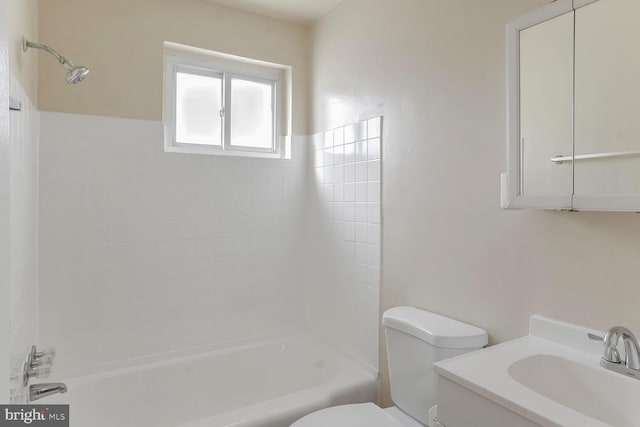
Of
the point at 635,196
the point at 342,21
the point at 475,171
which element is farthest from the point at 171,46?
the point at 635,196

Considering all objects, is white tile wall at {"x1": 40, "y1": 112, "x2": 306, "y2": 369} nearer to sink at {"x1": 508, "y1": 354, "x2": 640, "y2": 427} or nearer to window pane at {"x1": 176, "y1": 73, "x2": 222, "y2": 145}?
window pane at {"x1": 176, "y1": 73, "x2": 222, "y2": 145}

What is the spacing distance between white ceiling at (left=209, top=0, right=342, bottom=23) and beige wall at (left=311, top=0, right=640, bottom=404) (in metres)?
0.29

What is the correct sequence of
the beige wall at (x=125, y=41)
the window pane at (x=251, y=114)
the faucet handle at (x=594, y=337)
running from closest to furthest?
the faucet handle at (x=594, y=337) → the beige wall at (x=125, y=41) → the window pane at (x=251, y=114)

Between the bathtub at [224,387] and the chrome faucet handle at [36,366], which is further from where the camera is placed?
the bathtub at [224,387]

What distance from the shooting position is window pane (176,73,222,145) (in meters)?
2.50

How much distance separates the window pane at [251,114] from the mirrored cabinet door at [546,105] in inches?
73.3

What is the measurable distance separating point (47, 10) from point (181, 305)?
1.73m

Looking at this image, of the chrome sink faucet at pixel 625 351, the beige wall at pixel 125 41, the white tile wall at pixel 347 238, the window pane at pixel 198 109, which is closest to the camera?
the chrome sink faucet at pixel 625 351

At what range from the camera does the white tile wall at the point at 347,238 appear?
6.92ft

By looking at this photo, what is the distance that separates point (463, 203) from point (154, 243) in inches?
67.5

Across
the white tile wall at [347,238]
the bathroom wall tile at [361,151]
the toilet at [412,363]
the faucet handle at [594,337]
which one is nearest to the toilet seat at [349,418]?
the toilet at [412,363]

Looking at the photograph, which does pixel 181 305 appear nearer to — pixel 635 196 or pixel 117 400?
pixel 117 400

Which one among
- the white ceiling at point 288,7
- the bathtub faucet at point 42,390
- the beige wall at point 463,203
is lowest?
the bathtub faucet at point 42,390

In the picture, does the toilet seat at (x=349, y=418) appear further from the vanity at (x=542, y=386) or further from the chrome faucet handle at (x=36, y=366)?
the chrome faucet handle at (x=36, y=366)
